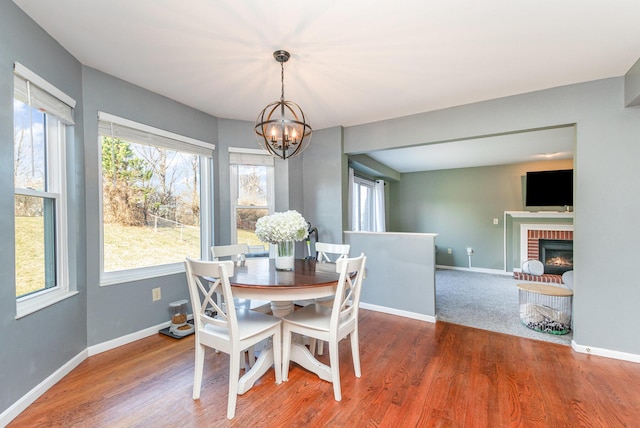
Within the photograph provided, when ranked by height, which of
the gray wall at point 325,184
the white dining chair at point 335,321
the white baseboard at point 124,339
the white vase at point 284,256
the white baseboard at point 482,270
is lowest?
the white baseboard at point 482,270

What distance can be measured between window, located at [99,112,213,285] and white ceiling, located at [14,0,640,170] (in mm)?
529

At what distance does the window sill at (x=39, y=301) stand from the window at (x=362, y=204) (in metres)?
4.13

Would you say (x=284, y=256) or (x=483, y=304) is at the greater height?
(x=284, y=256)

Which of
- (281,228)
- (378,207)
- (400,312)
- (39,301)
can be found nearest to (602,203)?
(400,312)

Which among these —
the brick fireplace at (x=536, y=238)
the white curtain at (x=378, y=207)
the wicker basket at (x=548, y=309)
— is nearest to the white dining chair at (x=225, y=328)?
the wicker basket at (x=548, y=309)

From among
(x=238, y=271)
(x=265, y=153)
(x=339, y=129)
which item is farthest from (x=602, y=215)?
(x=265, y=153)

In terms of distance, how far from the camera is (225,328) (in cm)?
189

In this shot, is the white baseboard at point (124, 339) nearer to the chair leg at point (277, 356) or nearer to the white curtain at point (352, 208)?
the chair leg at point (277, 356)

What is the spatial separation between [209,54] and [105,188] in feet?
5.10

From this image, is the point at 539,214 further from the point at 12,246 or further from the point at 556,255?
the point at 12,246

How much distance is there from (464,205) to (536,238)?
146 cm

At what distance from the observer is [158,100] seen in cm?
287

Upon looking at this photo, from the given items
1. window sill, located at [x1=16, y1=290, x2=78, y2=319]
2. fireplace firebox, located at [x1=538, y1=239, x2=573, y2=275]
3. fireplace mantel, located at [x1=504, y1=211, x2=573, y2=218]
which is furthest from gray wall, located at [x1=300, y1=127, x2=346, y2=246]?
fireplace firebox, located at [x1=538, y1=239, x2=573, y2=275]

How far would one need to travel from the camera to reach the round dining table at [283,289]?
1821 millimetres
